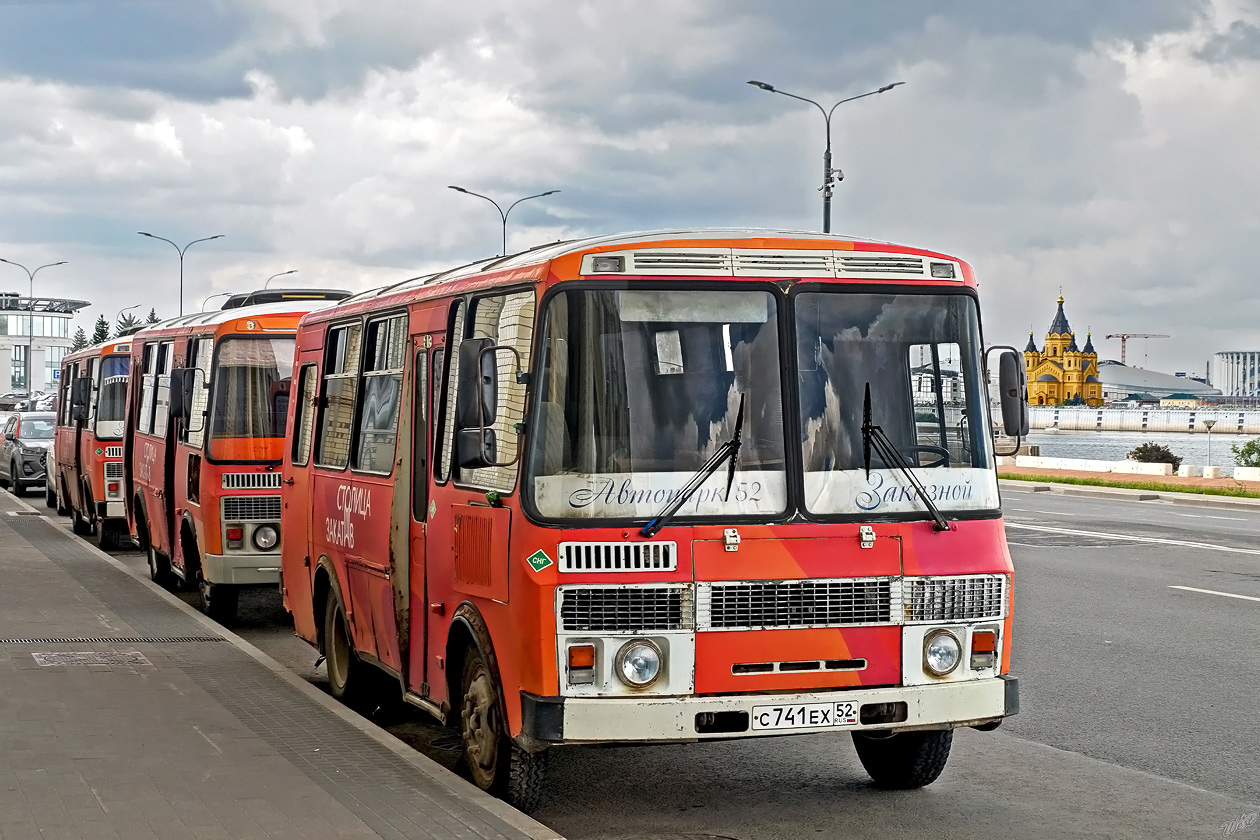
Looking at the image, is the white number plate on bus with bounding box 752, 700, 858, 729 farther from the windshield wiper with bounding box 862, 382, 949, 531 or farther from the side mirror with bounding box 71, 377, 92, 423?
the side mirror with bounding box 71, 377, 92, 423

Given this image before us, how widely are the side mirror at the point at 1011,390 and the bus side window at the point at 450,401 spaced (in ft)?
8.29

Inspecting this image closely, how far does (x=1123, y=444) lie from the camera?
432ft

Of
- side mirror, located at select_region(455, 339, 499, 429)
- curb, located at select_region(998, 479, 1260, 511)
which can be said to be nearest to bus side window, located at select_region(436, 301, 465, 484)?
side mirror, located at select_region(455, 339, 499, 429)

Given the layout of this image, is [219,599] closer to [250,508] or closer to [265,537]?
[265,537]

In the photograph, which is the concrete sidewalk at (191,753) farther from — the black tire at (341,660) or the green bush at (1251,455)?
the green bush at (1251,455)

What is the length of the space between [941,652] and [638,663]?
4.31ft

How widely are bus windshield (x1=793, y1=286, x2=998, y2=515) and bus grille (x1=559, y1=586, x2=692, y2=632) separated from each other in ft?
2.51

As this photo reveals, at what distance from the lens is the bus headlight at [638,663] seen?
629 cm

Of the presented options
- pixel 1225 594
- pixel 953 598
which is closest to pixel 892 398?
pixel 953 598

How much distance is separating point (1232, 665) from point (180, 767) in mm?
7257

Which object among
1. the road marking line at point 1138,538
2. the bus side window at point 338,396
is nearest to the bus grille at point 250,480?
the bus side window at point 338,396

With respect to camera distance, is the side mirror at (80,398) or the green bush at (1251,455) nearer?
A: the side mirror at (80,398)

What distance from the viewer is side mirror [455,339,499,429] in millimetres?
6387

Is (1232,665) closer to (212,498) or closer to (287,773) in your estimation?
(287,773)
